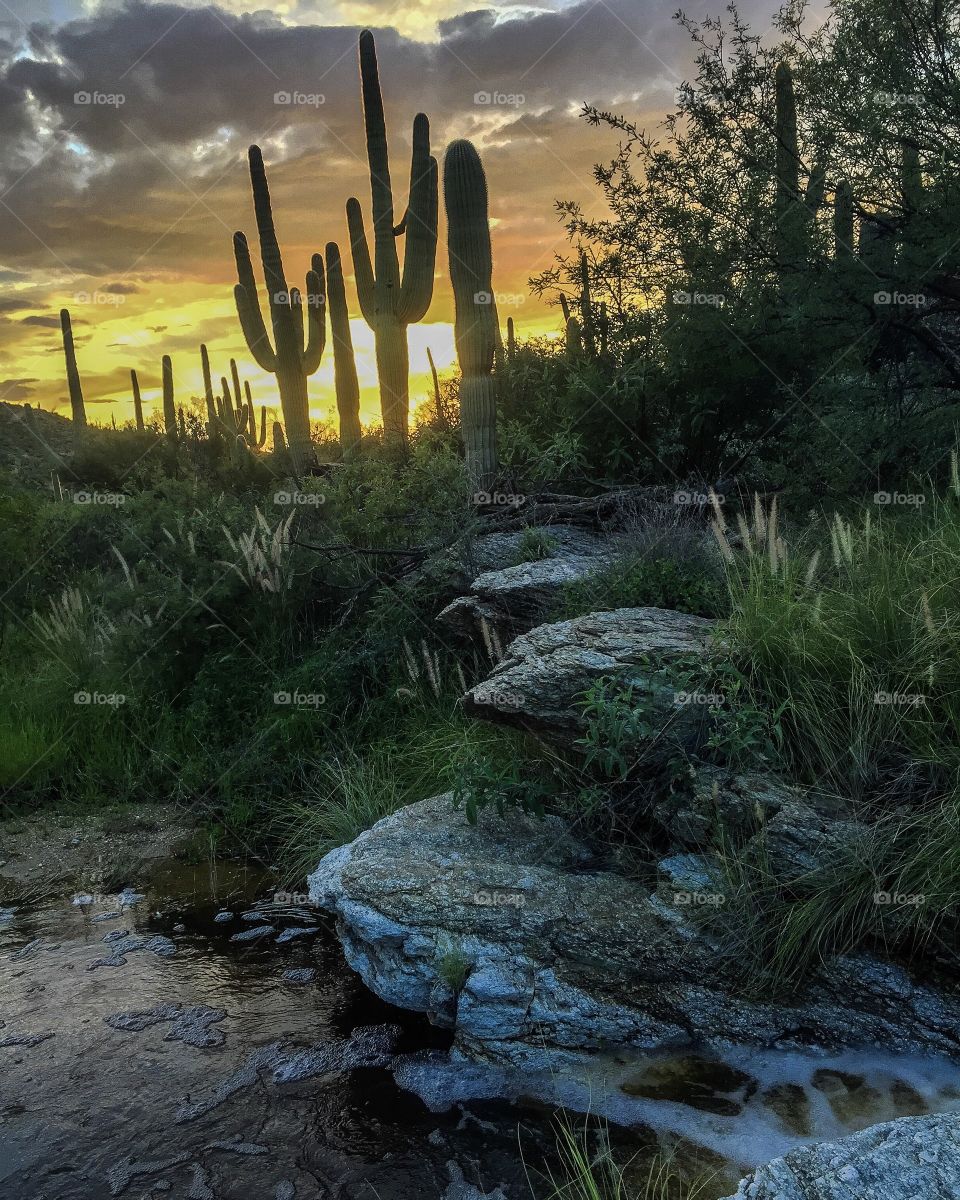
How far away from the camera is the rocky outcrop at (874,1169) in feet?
6.23

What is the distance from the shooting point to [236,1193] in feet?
9.72

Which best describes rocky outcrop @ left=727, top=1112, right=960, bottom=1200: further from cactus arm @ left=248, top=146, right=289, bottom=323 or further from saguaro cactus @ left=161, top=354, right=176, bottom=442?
saguaro cactus @ left=161, top=354, right=176, bottom=442

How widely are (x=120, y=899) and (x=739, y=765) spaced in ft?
11.7

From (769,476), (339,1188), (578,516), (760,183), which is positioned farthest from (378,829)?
(760,183)

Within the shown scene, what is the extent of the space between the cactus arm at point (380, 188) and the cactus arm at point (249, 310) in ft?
11.7

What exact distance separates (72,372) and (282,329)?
678 inches

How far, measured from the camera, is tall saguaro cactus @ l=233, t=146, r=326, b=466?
15141 millimetres

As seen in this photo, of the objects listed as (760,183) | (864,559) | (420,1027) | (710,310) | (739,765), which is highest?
(760,183)

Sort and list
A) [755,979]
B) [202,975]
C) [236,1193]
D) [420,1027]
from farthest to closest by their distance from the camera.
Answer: [202,975], [420,1027], [755,979], [236,1193]

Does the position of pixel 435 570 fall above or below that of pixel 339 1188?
above

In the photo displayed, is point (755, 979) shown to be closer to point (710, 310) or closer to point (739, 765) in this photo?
point (739, 765)

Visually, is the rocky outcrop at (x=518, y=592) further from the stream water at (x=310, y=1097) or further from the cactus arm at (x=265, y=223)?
the cactus arm at (x=265, y=223)

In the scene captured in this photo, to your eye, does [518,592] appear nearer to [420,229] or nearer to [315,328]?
[420,229]

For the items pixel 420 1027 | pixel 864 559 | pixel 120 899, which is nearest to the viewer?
pixel 420 1027
